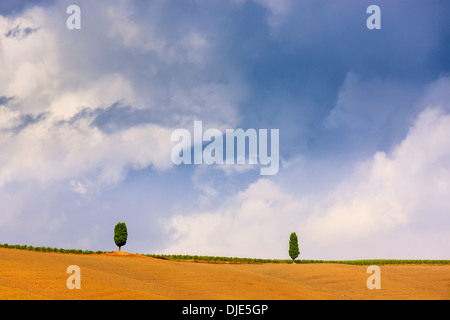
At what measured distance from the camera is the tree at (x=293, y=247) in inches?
2253

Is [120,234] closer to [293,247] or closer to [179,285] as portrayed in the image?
[293,247]

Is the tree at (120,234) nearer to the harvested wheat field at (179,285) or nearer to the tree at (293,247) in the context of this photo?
the harvested wheat field at (179,285)

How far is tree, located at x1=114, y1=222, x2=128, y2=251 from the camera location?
4888 centimetres

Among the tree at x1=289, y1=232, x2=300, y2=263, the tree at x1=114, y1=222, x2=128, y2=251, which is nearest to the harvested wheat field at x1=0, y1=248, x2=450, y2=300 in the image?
the tree at x1=114, y1=222, x2=128, y2=251

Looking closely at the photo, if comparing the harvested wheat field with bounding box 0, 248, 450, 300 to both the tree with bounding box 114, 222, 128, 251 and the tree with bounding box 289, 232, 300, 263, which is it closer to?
the tree with bounding box 114, 222, 128, 251

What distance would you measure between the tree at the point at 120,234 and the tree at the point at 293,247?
24.7 metres

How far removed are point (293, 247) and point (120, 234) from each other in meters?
25.6

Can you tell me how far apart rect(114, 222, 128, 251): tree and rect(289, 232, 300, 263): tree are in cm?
2465

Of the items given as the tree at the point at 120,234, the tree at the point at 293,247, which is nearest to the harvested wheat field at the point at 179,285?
the tree at the point at 120,234

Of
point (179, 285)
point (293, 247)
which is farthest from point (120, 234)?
point (179, 285)

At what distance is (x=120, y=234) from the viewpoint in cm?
4909
